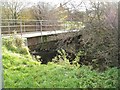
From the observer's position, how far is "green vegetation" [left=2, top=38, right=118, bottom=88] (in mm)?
3084

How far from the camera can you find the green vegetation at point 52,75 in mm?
3084

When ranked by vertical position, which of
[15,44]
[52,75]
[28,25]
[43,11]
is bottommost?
[52,75]

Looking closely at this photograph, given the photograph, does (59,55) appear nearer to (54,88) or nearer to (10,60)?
(54,88)

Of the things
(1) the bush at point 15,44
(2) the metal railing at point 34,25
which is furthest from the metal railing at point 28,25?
(1) the bush at point 15,44

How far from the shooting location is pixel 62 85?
3098mm

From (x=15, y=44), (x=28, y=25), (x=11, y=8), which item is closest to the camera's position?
(x=11, y=8)

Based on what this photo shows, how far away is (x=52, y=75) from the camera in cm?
319

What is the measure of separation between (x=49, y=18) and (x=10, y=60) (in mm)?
777

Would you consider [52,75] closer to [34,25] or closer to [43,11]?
[34,25]

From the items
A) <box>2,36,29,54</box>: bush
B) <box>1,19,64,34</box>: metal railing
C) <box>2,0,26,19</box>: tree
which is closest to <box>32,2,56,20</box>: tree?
<box>1,19,64,34</box>: metal railing

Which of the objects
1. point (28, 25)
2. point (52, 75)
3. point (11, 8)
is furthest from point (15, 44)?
point (52, 75)

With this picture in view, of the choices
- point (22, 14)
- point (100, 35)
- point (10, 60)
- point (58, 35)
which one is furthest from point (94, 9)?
point (10, 60)

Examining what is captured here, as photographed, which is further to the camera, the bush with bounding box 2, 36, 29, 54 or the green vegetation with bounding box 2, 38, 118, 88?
the bush with bounding box 2, 36, 29, 54

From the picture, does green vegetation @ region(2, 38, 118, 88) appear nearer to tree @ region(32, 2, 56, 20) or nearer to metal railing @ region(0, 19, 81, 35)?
metal railing @ region(0, 19, 81, 35)
